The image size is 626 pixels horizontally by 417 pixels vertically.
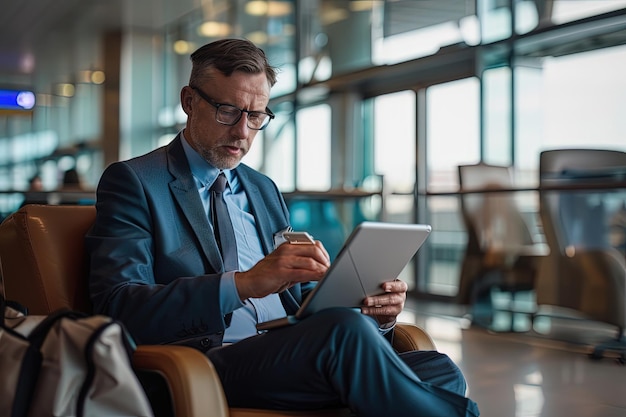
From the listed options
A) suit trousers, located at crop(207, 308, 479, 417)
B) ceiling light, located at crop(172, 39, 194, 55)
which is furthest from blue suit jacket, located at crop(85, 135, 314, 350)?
ceiling light, located at crop(172, 39, 194, 55)

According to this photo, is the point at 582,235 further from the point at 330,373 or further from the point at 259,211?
the point at 330,373

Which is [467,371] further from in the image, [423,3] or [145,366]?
[423,3]

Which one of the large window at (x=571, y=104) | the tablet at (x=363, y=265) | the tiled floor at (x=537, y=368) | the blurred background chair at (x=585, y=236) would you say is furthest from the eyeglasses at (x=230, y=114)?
the large window at (x=571, y=104)

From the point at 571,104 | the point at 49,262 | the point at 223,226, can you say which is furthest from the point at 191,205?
the point at 571,104

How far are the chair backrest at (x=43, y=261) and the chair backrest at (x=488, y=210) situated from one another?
168 inches

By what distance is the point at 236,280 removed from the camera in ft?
5.76

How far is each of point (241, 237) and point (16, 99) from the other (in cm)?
908

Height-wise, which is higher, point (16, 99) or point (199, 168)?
point (16, 99)

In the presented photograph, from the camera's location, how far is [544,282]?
17.5ft

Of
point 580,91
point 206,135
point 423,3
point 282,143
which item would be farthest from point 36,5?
point 206,135

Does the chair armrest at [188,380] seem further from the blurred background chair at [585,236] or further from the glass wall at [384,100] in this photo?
the glass wall at [384,100]

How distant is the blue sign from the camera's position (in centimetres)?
1030

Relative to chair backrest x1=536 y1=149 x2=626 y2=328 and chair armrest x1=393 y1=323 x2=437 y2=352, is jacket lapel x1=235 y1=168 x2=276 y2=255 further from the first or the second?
chair backrest x1=536 y1=149 x2=626 y2=328

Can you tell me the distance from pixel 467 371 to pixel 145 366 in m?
2.93
